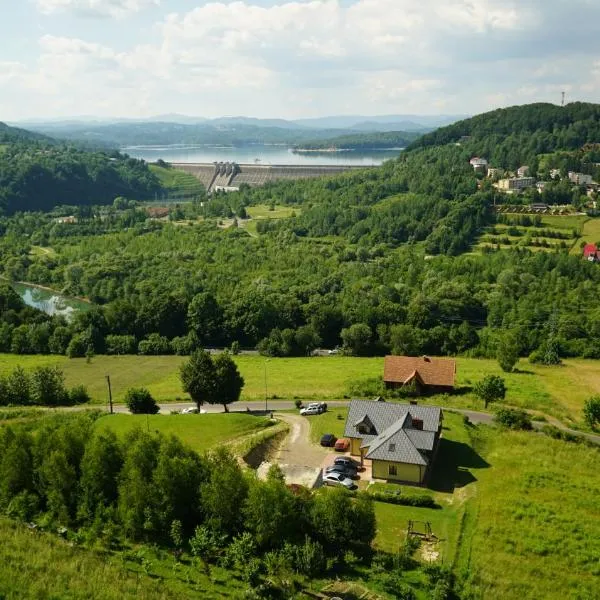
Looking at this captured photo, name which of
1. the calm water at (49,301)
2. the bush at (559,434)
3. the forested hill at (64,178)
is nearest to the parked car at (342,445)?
the bush at (559,434)

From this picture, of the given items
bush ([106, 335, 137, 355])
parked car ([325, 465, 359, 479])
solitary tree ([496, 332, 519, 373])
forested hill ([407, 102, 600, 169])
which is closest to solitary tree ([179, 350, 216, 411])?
parked car ([325, 465, 359, 479])

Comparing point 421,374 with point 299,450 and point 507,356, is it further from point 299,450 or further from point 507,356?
point 299,450

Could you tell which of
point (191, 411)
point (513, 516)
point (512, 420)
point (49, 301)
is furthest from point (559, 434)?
point (49, 301)

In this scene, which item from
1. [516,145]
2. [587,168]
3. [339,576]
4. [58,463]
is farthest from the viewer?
[516,145]

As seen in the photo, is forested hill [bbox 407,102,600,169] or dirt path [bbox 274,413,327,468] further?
forested hill [bbox 407,102,600,169]

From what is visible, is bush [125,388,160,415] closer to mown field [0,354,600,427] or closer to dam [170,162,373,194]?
mown field [0,354,600,427]

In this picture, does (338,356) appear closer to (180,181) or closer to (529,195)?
(529,195)

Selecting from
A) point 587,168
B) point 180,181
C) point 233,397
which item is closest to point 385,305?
point 233,397
